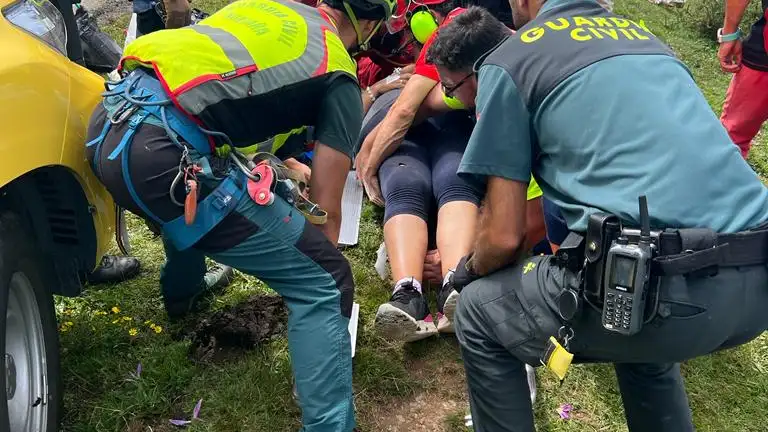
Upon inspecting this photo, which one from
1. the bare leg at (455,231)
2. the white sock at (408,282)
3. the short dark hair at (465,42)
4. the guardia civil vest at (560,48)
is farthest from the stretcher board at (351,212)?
the guardia civil vest at (560,48)

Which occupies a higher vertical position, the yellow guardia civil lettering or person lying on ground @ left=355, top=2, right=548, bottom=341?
the yellow guardia civil lettering

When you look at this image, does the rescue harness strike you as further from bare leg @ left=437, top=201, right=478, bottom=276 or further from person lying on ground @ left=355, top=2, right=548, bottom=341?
bare leg @ left=437, top=201, right=478, bottom=276

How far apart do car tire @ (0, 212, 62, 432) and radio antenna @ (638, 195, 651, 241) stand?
74.0 inches

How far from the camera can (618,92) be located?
1.97m

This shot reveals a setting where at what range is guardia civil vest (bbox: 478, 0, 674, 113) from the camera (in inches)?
79.3

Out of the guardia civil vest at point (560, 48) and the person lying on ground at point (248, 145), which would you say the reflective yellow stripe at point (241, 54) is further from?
the guardia civil vest at point (560, 48)

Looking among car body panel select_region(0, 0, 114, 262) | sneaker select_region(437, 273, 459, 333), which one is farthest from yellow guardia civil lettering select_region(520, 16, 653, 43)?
car body panel select_region(0, 0, 114, 262)

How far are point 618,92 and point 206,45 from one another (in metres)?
1.35

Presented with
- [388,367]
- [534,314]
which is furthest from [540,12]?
[388,367]

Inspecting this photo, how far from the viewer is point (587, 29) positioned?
210 cm

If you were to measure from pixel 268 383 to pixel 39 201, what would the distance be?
1.20m

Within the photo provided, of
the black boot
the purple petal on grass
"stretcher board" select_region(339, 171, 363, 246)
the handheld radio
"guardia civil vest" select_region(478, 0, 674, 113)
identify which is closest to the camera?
the handheld radio

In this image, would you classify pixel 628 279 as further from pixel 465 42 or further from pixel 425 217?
pixel 425 217

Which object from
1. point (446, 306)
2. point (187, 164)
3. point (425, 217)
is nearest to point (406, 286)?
point (446, 306)
